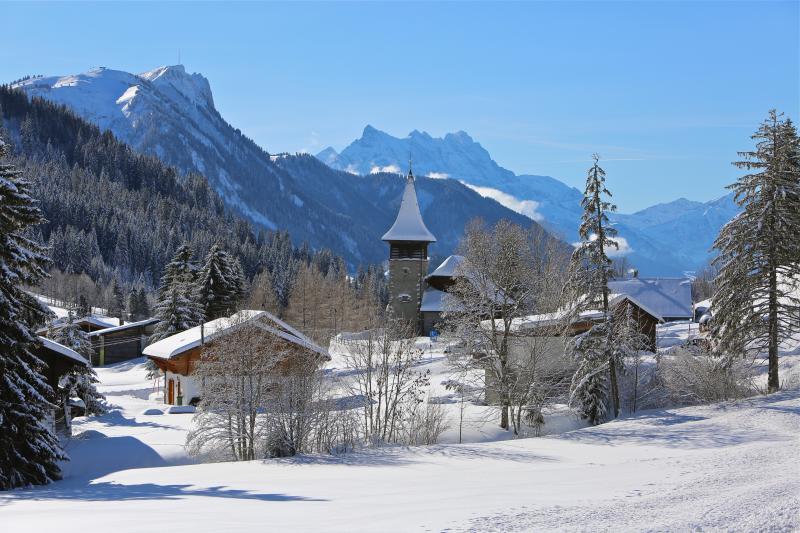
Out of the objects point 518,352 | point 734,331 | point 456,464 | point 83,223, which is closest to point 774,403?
point 734,331

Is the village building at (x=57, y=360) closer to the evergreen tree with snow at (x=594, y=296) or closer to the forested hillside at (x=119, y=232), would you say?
the evergreen tree with snow at (x=594, y=296)

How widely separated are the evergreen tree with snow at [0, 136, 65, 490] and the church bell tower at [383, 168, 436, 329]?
49301mm

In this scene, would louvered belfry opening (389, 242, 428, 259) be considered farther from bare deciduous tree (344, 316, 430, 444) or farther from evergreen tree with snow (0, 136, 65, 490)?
evergreen tree with snow (0, 136, 65, 490)

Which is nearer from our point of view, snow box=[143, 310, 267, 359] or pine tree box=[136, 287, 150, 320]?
snow box=[143, 310, 267, 359]

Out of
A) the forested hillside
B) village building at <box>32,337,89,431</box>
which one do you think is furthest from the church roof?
the forested hillside

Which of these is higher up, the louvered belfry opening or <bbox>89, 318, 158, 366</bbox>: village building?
the louvered belfry opening

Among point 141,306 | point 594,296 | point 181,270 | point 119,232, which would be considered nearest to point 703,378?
point 594,296

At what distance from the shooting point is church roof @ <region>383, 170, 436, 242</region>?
70312 millimetres

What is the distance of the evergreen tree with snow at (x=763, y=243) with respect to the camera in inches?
1216

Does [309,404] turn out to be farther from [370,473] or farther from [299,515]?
[299,515]

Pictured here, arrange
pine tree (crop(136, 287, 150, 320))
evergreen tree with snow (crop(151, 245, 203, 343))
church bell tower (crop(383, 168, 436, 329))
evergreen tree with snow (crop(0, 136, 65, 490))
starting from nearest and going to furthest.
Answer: evergreen tree with snow (crop(0, 136, 65, 490))
evergreen tree with snow (crop(151, 245, 203, 343))
church bell tower (crop(383, 168, 436, 329))
pine tree (crop(136, 287, 150, 320))

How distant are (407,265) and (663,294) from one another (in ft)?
87.2

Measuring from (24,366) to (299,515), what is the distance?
1113cm

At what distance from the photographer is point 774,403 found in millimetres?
29750
